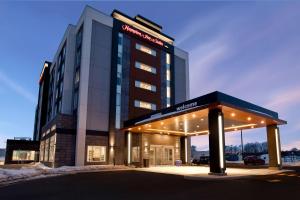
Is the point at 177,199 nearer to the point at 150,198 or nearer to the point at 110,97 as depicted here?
the point at 150,198

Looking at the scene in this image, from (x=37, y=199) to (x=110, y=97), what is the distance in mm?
27587

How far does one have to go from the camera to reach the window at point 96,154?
A: 33644mm

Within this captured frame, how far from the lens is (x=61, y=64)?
46438 mm

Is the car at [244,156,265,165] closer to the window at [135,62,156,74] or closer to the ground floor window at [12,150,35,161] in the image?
the window at [135,62,156,74]

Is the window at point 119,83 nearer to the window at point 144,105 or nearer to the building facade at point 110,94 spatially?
the building facade at point 110,94

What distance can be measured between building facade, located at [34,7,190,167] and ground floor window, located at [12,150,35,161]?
19.3m

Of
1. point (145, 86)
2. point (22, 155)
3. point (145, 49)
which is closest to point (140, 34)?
point (145, 49)

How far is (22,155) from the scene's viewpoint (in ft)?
189

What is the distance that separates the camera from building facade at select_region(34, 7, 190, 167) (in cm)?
3381

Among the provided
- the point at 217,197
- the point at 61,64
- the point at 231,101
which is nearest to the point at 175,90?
the point at 61,64

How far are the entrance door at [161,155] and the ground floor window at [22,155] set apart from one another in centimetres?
3570

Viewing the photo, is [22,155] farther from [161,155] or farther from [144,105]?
[161,155]

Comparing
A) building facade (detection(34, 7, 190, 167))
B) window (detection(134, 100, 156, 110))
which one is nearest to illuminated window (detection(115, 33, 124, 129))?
building facade (detection(34, 7, 190, 167))

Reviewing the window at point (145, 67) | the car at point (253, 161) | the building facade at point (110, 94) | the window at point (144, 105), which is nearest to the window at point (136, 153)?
the building facade at point (110, 94)
